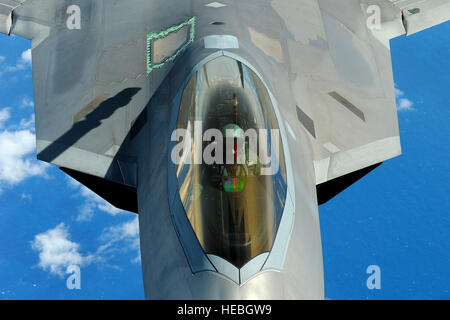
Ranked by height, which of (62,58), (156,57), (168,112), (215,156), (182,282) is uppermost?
(62,58)

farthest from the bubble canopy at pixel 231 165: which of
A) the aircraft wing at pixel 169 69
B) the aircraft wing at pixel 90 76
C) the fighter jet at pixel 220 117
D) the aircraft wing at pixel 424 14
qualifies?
the aircraft wing at pixel 424 14

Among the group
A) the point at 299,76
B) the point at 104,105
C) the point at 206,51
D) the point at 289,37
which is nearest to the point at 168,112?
the point at 206,51

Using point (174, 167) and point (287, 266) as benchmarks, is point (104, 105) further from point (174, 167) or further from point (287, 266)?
point (287, 266)

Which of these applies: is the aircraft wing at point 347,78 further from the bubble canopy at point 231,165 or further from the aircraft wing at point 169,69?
the bubble canopy at point 231,165

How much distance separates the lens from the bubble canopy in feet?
22.7

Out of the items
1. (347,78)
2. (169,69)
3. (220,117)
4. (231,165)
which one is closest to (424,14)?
(347,78)

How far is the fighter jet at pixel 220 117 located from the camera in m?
7.12

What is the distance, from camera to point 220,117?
25.4ft

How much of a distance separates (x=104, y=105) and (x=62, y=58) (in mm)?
2100

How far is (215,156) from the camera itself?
737cm

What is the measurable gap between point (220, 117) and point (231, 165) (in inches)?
33.1

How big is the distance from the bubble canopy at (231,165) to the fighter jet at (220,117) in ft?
0.06

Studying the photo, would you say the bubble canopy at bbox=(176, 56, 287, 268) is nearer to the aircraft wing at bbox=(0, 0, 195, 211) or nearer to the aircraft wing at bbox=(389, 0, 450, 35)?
the aircraft wing at bbox=(0, 0, 195, 211)

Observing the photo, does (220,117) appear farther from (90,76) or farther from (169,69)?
(90,76)
